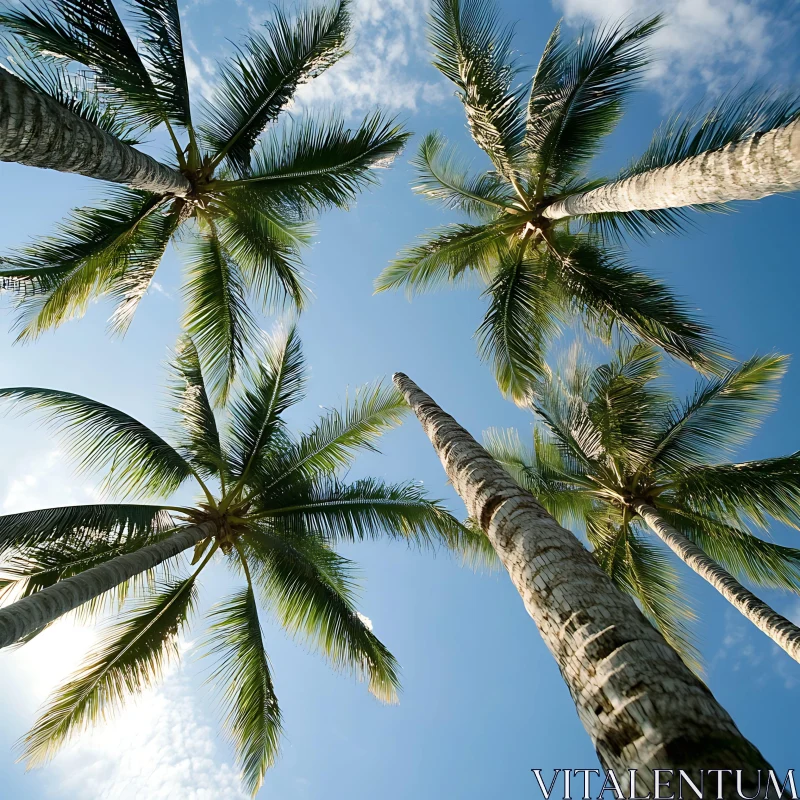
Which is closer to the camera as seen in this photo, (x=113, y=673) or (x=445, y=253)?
(x=113, y=673)

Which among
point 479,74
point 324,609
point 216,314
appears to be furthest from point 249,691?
point 479,74

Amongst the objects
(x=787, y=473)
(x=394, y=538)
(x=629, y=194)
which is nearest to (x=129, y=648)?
(x=394, y=538)

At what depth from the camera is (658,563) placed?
407 inches

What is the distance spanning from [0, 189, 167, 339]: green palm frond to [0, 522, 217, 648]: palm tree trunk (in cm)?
396

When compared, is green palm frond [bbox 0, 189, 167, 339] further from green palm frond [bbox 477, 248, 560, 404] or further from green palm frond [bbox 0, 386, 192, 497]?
green palm frond [bbox 477, 248, 560, 404]

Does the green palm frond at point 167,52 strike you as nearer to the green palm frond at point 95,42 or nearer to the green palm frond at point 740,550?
the green palm frond at point 95,42

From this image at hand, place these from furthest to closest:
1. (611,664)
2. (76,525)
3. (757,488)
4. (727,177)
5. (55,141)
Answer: (757,488)
(76,525)
(55,141)
(727,177)
(611,664)

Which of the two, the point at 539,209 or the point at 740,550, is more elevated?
the point at 539,209

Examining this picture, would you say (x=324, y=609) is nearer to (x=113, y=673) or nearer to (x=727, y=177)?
(x=113, y=673)

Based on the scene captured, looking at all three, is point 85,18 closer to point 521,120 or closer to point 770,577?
point 521,120

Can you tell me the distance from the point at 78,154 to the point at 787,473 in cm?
990

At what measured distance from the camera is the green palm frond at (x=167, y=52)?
673cm

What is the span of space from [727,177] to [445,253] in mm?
6442

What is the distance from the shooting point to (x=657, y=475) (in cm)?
1011
